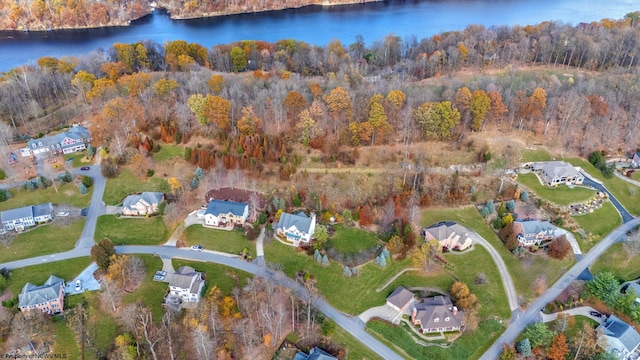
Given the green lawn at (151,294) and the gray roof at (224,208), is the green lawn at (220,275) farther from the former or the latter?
the gray roof at (224,208)

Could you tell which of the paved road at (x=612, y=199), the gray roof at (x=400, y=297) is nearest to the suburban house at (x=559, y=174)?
the paved road at (x=612, y=199)

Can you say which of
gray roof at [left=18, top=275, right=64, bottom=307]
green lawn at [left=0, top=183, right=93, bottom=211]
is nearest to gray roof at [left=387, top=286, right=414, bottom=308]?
gray roof at [left=18, top=275, right=64, bottom=307]

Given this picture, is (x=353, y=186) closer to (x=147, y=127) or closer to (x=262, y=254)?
(x=262, y=254)

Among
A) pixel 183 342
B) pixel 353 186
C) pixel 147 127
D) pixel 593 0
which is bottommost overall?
pixel 183 342

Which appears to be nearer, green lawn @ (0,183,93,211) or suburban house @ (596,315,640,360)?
suburban house @ (596,315,640,360)

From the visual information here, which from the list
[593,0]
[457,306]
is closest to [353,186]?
[457,306]

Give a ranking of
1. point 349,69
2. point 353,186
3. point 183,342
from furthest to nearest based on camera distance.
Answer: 1. point 349,69
2. point 353,186
3. point 183,342

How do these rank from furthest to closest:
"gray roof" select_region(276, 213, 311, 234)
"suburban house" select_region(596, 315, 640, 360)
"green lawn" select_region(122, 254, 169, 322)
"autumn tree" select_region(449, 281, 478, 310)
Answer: "gray roof" select_region(276, 213, 311, 234)
"green lawn" select_region(122, 254, 169, 322)
"autumn tree" select_region(449, 281, 478, 310)
"suburban house" select_region(596, 315, 640, 360)

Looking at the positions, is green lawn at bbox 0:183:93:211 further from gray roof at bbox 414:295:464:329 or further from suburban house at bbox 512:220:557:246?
suburban house at bbox 512:220:557:246
